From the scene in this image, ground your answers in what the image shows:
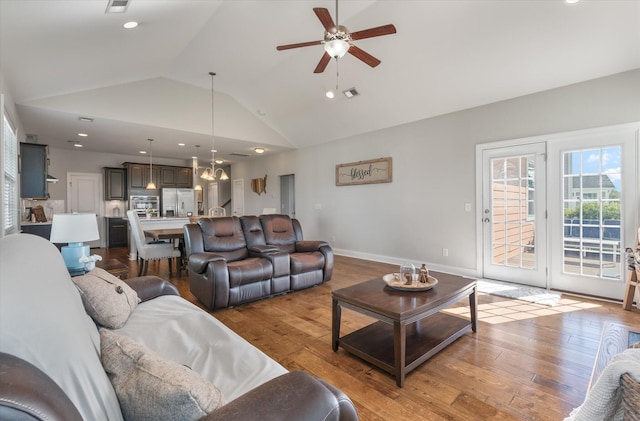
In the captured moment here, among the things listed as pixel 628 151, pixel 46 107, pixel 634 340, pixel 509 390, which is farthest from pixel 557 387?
pixel 46 107

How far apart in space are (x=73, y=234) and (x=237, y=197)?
7569 millimetres

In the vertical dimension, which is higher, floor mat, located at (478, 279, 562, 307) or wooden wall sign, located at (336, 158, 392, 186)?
wooden wall sign, located at (336, 158, 392, 186)

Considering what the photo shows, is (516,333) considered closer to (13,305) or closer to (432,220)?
(432,220)

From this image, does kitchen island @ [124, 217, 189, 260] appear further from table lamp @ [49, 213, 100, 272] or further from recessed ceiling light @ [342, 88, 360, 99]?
recessed ceiling light @ [342, 88, 360, 99]

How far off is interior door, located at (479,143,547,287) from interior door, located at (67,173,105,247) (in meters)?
9.09

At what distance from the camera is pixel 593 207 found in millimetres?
3605

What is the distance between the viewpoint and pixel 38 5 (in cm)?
216

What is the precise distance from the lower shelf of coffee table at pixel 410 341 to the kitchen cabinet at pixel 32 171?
4178 millimetres

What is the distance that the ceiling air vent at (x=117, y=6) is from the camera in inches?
93.0

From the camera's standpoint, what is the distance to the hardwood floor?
176 cm

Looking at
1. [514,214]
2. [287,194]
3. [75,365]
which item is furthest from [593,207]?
[287,194]

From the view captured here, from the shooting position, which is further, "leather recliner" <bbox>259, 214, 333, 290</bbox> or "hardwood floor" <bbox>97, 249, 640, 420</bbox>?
"leather recliner" <bbox>259, 214, 333, 290</bbox>

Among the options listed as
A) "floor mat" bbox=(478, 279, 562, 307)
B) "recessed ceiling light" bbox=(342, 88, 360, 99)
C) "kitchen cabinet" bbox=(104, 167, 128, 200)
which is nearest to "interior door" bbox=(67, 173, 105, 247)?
"kitchen cabinet" bbox=(104, 167, 128, 200)

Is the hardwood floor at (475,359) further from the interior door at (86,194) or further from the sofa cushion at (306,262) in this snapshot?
the interior door at (86,194)
